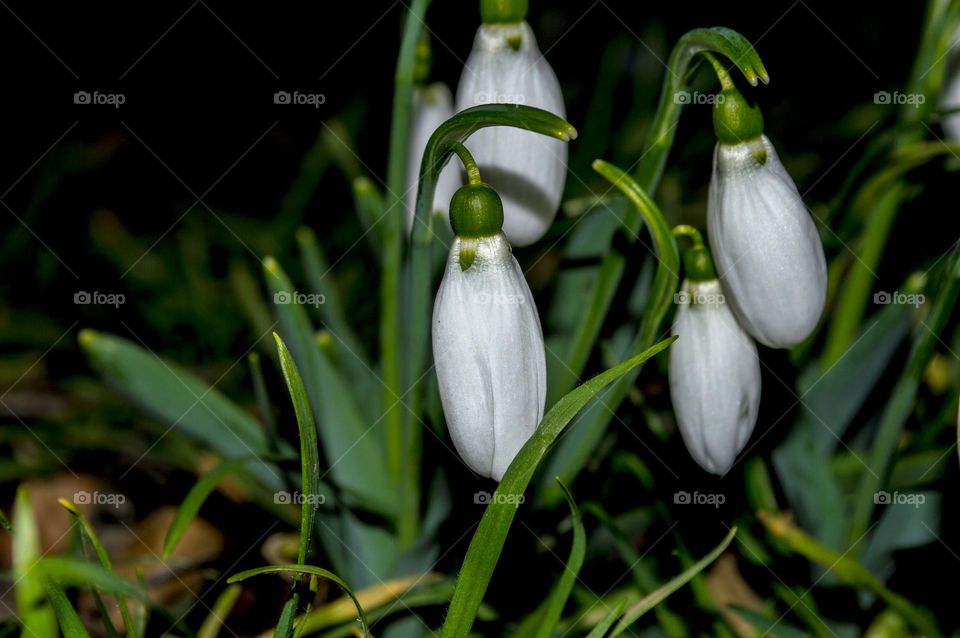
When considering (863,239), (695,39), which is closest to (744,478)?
(863,239)

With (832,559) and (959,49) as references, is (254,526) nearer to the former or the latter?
(832,559)

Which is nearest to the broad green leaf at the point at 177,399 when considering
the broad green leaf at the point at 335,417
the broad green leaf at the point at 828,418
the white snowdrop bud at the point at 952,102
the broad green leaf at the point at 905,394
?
the broad green leaf at the point at 335,417
